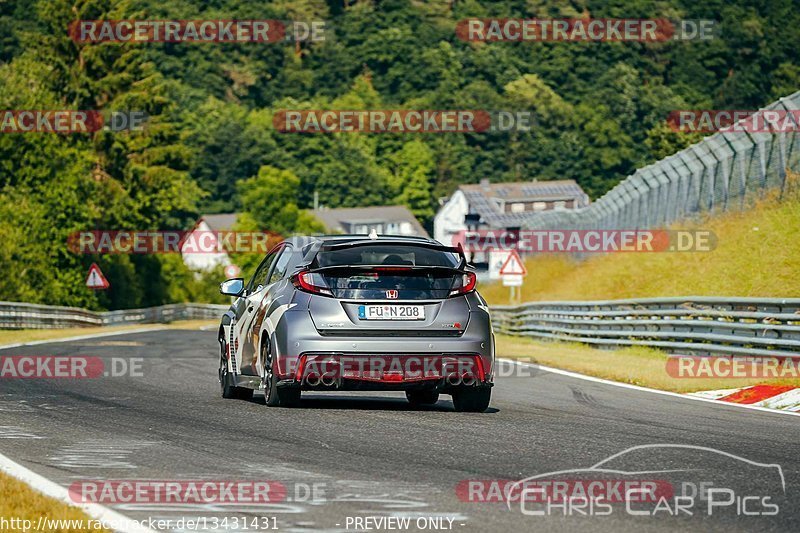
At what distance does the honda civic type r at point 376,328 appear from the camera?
12414 mm

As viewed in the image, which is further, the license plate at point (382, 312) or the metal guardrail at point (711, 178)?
the metal guardrail at point (711, 178)

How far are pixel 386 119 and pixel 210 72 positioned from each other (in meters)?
25.7

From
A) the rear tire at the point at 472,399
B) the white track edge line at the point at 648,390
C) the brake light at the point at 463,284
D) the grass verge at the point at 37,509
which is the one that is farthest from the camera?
the white track edge line at the point at 648,390

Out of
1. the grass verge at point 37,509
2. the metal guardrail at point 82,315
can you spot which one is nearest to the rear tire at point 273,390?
the grass verge at point 37,509

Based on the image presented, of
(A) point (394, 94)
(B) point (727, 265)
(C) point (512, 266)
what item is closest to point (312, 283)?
(B) point (727, 265)

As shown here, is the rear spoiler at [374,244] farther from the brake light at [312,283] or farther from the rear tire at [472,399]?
the rear tire at [472,399]

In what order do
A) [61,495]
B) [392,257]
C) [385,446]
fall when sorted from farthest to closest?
[392,257]
[385,446]
[61,495]

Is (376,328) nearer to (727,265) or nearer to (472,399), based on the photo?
(472,399)

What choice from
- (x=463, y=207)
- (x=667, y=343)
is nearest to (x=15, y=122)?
(x=667, y=343)

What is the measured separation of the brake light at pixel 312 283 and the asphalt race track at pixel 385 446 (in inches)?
40.3

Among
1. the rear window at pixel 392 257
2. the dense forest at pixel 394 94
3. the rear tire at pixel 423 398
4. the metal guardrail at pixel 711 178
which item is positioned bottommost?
the rear tire at pixel 423 398

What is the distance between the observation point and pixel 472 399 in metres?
13.0

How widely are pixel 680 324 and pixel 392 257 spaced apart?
1171 cm

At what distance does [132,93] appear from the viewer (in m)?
82.6
